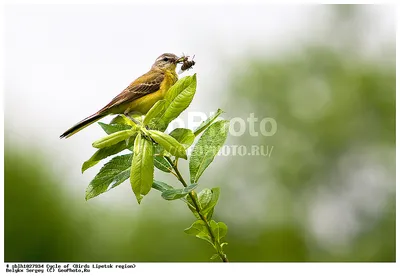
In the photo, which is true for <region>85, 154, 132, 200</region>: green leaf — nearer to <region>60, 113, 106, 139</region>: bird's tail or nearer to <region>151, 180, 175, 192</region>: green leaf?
<region>151, 180, 175, 192</region>: green leaf

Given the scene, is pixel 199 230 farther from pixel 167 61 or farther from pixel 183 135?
pixel 167 61

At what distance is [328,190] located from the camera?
62.0 ft

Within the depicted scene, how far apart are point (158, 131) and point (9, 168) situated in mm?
13282

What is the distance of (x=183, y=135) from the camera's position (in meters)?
2.14

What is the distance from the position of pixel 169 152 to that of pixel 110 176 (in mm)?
242

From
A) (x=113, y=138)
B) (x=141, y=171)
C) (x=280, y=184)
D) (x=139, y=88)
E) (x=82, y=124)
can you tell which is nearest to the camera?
(x=141, y=171)

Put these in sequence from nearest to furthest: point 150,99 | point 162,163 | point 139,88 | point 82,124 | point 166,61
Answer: point 162,163 < point 82,124 < point 150,99 < point 139,88 < point 166,61

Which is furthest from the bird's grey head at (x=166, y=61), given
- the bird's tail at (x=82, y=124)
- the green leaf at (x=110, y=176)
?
the green leaf at (x=110, y=176)

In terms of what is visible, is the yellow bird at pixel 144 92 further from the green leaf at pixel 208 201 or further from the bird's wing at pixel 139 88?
the green leaf at pixel 208 201

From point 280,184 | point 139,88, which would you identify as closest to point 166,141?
point 139,88

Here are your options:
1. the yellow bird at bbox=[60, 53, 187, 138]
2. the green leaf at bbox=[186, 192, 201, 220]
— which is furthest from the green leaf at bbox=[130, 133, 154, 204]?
the yellow bird at bbox=[60, 53, 187, 138]

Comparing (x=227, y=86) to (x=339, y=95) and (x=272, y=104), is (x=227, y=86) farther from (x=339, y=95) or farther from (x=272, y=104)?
(x=339, y=95)

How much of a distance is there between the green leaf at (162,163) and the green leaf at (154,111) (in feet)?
0.64

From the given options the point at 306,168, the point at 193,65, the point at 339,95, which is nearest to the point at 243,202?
the point at 306,168
